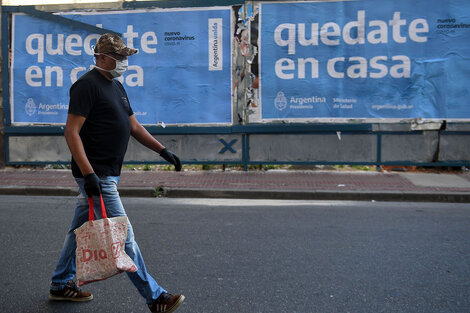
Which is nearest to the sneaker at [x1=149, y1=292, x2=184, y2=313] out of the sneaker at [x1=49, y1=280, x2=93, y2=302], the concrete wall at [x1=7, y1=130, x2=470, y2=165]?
the sneaker at [x1=49, y1=280, x2=93, y2=302]

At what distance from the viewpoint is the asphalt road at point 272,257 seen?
406 cm

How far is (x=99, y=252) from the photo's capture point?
3338mm

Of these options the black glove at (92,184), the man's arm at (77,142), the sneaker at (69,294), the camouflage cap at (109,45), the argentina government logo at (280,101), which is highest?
the argentina government logo at (280,101)

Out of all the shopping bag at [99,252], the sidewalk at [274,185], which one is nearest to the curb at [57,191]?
the sidewalk at [274,185]

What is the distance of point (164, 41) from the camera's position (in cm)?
1155

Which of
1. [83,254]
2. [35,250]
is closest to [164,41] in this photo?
[35,250]

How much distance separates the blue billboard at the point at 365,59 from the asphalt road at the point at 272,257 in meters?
3.58

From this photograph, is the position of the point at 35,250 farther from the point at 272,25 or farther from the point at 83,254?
the point at 272,25

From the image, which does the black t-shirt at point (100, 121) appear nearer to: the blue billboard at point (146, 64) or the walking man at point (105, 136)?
the walking man at point (105, 136)

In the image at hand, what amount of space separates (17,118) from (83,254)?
9.62 meters

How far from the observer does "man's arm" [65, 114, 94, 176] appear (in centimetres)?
342

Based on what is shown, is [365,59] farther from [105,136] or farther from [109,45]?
[105,136]

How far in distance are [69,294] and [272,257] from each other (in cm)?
209

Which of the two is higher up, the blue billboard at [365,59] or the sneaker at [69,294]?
the blue billboard at [365,59]
